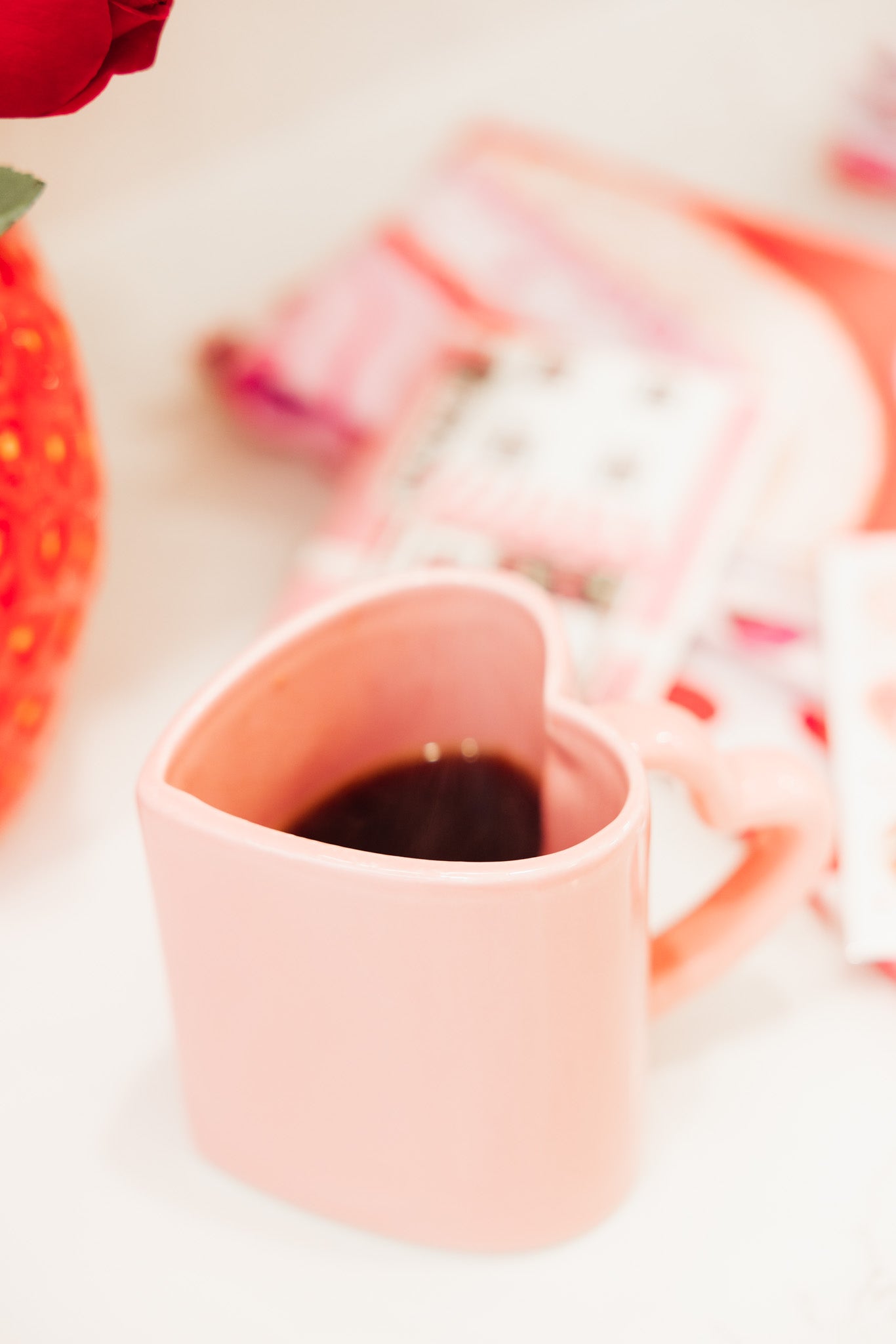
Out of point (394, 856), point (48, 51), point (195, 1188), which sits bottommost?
point (195, 1188)

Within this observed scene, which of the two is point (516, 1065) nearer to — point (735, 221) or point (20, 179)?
point (20, 179)

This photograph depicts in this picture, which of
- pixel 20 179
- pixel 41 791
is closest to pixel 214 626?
pixel 41 791

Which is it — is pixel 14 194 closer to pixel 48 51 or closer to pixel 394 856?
pixel 48 51

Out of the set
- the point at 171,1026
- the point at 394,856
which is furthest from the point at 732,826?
the point at 171,1026

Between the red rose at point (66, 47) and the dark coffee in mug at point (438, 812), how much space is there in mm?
202

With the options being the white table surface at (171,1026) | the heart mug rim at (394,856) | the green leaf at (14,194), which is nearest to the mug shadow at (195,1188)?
the white table surface at (171,1026)

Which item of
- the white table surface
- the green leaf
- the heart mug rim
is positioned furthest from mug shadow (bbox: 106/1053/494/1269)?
the green leaf

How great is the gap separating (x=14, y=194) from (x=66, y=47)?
0.04 m

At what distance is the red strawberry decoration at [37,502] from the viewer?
396 mm

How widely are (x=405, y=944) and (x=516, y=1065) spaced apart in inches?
1.8

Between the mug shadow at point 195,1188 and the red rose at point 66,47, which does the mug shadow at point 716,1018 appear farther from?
the red rose at point 66,47

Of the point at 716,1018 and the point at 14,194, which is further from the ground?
the point at 14,194

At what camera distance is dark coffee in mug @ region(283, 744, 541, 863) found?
0.38 metres

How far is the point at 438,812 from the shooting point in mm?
390
